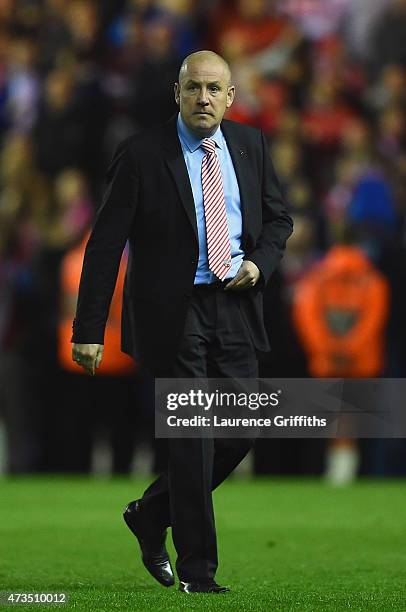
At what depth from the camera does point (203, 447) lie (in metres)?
6.61

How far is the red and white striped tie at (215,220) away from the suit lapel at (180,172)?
6 centimetres

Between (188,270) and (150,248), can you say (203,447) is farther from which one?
(150,248)

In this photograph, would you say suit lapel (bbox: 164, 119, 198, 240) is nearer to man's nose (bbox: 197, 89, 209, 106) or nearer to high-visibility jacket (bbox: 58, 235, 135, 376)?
man's nose (bbox: 197, 89, 209, 106)

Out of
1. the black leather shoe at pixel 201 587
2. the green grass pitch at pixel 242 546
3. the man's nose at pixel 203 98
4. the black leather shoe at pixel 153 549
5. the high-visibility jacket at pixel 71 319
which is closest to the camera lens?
the green grass pitch at pixel 242 546

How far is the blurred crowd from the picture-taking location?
13.1 meters

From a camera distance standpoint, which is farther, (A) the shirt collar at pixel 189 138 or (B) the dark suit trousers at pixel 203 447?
(A) the shirt collar at pixel 189 138

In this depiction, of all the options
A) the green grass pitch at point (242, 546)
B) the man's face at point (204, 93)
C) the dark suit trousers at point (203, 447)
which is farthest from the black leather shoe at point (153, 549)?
the man's face at point (204, 93)

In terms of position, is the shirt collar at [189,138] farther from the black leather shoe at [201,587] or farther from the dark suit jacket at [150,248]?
the black leather shoe at [201,587]

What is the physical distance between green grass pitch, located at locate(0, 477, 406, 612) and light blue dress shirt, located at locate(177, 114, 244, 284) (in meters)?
1.34

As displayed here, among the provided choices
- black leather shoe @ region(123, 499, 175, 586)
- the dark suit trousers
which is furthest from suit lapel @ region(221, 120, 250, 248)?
black leather shoe @ region(123, 499, 175, 586)

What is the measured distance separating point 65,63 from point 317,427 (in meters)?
5.54

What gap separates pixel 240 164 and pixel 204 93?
0.39m

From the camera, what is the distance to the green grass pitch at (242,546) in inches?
253

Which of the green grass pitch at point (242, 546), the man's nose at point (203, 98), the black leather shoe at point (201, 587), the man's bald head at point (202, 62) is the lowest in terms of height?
the green grass pitch at point (242, 546)
